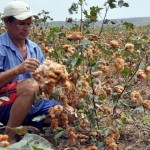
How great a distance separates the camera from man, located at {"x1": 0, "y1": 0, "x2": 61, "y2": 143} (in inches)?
102

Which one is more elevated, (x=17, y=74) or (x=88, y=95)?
(x=17, y=74)

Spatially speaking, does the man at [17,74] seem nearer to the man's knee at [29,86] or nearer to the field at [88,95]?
the man's knee at [29,86]

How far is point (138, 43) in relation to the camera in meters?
3.00

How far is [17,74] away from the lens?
98.8 inches

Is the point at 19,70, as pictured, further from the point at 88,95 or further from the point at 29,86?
the point at 88,95

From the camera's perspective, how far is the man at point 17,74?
8.47 ft

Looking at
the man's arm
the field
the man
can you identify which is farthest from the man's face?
the man's arm

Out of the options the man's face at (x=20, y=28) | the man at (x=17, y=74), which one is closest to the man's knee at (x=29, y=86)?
the man at (x=17, y=74)

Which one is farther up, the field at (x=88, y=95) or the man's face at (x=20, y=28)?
the man's face at (x=20, y=28)

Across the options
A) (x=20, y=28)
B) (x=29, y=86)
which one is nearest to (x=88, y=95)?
(x=29, y=86)

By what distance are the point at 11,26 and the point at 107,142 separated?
1.06 m

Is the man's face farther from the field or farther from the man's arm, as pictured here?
the man's arm

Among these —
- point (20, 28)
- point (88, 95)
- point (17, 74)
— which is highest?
point (20, 28)

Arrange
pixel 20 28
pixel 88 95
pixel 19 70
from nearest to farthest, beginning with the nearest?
pixel 19 70, pixel 88 95, pixel 20 28
